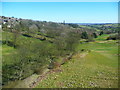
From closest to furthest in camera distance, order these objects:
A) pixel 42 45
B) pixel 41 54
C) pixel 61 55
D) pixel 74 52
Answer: pixel 41 54
pixel 42 45
pixel 61 55
pixel 74 52

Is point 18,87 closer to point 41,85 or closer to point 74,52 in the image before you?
point 41,85

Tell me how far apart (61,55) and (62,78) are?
4.66 m

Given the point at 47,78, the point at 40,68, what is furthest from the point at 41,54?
the point at 47,78

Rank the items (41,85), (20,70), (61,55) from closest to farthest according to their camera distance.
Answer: (41,85)
(20,70)
(61,55)

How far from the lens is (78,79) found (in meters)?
5.92

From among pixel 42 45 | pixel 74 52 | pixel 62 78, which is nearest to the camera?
pixel 62 78

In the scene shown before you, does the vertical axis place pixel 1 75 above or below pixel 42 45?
below

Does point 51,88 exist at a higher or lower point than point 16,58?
lower

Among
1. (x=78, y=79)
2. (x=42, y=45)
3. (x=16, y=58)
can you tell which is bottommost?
(x=78, y=79)

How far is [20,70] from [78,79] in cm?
305

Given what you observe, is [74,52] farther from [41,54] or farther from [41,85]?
[41,85]

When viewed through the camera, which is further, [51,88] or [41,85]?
[41,85]

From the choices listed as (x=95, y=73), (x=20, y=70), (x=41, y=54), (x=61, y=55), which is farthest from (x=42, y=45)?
(x=95, y=73)

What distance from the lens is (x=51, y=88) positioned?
473 cm
